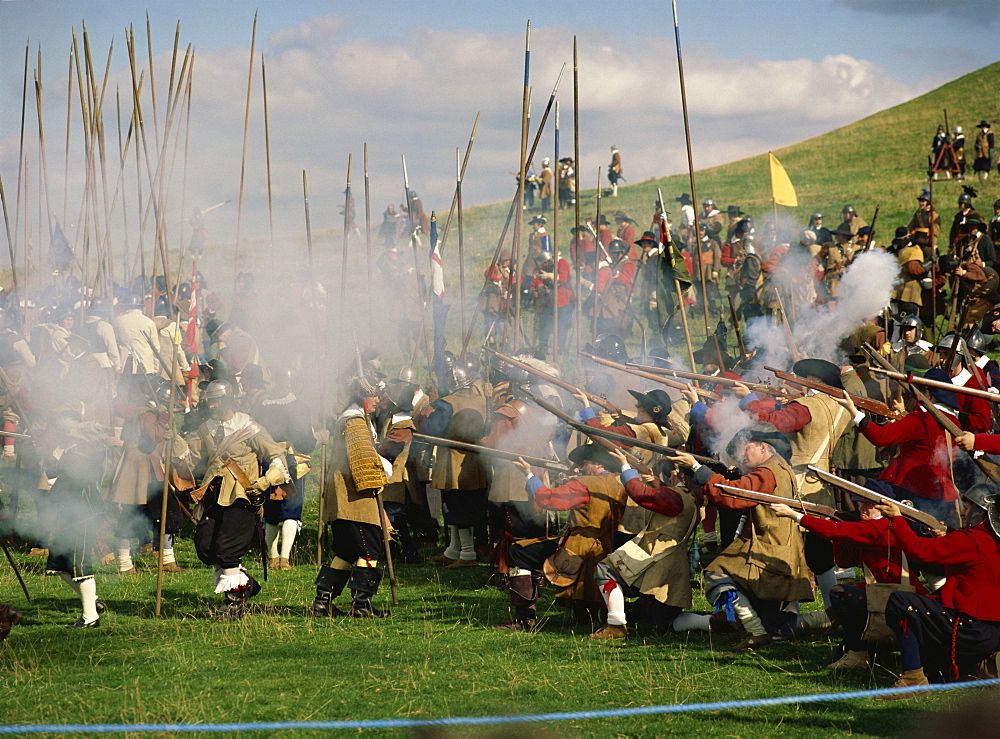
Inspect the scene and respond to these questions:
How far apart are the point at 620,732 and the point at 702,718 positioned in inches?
19.7

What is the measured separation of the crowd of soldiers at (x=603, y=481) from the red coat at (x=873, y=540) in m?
0.02

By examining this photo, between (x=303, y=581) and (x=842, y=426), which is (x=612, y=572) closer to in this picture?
(x=842, y=426)

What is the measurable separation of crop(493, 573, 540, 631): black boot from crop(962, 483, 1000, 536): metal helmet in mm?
3181

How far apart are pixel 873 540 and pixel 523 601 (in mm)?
2863

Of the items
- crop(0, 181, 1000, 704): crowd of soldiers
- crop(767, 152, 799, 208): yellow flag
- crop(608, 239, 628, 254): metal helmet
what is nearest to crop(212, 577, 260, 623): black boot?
crop(0, 181, 1000, 704): crowd of soldiers

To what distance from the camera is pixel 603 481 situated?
7988 millimetres

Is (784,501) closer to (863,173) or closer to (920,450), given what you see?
(920,450)

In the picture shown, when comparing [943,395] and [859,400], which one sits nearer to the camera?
[859,400]

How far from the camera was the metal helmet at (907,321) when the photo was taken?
12366 millimetres

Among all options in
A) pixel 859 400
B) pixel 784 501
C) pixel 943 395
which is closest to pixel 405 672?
pixel 784 501

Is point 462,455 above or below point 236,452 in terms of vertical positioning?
below

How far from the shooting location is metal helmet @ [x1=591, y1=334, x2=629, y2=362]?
12.1 m

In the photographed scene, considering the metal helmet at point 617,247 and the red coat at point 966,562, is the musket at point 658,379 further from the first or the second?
the metal helmet at point 617,247

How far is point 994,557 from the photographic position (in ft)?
19.1
